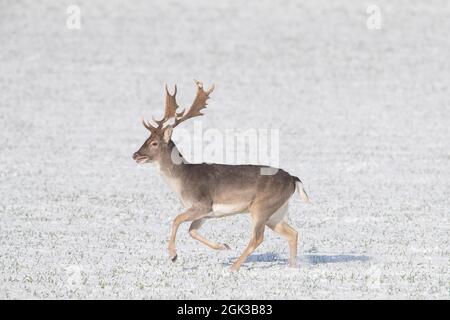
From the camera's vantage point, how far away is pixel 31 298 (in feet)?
29.5

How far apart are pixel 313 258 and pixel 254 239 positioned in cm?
136

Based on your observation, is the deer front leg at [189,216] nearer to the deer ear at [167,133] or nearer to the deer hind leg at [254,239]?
the deer hind leg at [254,239]

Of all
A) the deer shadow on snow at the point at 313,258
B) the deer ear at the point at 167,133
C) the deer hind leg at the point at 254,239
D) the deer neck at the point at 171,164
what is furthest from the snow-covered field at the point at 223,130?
the deer ear at the point at 167,133

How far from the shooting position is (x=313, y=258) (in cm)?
1159

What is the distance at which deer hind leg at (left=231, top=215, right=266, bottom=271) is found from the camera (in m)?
10.4

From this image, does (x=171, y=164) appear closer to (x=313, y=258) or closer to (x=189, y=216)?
(x=189, y=216)

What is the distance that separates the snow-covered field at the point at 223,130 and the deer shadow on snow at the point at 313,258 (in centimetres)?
3

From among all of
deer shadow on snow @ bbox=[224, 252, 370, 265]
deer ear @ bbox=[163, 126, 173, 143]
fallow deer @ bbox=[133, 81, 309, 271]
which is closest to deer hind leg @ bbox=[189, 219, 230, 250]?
fallow deer @ bbox=[133, 81, 309, 271]

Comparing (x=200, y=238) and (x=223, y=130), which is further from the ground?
(x=223, y=130)

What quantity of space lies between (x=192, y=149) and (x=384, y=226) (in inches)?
392

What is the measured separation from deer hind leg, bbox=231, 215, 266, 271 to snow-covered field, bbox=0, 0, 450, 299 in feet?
0.46

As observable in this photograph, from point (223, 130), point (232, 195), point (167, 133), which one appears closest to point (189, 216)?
point (232, 195)

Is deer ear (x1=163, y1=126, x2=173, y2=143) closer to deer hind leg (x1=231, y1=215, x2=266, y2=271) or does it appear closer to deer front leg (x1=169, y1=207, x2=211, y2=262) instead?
deer front leg (x1=169, y1=207, x2=211, y2=262)
